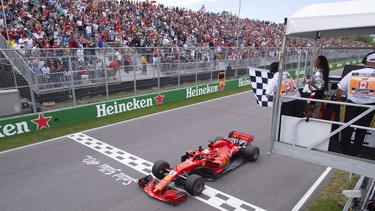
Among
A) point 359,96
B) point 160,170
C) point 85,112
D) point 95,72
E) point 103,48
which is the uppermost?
point 103,48

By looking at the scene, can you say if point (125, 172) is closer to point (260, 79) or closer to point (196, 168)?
point (196, 168)

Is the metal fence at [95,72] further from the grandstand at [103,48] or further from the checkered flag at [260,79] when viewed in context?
the checkered flag at [260,79]

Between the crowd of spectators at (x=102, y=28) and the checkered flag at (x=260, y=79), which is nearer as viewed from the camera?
the checkered flag at (x=260, y=79)

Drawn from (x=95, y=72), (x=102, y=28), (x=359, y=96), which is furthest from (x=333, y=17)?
(x=102, y=28)

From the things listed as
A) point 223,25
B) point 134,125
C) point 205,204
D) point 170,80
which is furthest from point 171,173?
point 223,25

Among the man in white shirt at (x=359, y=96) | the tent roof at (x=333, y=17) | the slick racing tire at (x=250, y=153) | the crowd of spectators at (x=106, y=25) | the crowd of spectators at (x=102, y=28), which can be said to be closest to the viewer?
the tent roof at (x=333, y=17)

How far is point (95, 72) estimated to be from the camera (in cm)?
1076

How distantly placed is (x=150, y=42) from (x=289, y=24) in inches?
630

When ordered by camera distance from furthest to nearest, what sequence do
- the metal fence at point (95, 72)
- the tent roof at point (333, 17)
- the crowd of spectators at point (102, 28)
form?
the crowd of spectators at point (102, 28) → the metal fence at point (95, 72) → the tent roof at point (333, 17)

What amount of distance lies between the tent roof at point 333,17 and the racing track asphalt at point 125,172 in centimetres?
332

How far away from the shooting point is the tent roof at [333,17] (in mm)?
3260

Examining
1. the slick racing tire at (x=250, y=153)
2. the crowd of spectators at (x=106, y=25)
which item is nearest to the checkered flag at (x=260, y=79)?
the slick racing tire at (x=250, y=153)

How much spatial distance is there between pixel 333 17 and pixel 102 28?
16.3 meters

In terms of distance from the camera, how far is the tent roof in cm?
326
